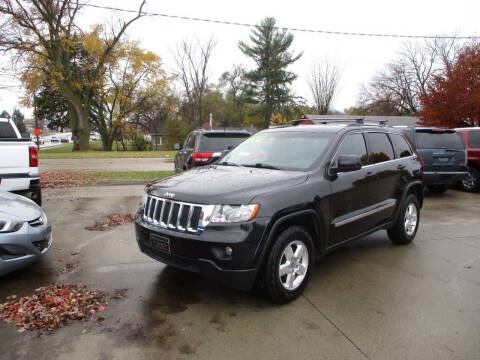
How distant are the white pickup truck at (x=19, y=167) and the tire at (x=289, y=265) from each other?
209 inches

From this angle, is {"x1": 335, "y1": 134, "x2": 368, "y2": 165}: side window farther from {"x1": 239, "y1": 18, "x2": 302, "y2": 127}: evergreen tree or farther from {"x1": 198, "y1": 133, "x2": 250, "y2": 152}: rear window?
{"x1": 239, "y1": 18, "x2": 302, "y2": 127}: evergreen tree

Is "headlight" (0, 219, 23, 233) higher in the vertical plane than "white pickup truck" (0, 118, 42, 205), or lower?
lower

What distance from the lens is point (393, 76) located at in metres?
49.8

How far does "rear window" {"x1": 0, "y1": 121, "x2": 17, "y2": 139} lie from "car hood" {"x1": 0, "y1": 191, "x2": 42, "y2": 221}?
9.77ft

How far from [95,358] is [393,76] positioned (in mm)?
54485

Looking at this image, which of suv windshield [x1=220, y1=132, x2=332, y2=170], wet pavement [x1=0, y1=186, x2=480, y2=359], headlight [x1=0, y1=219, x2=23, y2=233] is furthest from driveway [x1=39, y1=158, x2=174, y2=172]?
headlight [x1=0, y1=219, x2=23, y2=233]

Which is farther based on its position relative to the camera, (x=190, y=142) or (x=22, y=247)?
(x=190, y=142)

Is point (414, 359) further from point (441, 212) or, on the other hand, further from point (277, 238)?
point (441, 212)

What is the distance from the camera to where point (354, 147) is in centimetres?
441

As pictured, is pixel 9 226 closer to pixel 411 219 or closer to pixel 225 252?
pixel 225 252

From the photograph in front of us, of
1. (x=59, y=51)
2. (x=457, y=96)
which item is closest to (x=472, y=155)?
(x=457, y=96)

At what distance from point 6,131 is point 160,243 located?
5534 mm

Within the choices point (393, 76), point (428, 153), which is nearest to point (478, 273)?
point (428, 153)

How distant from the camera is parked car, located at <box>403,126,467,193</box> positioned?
911cm
